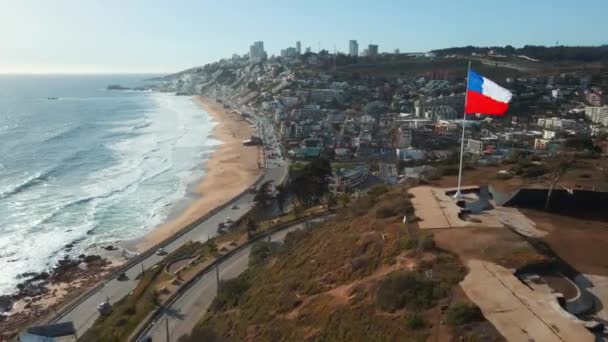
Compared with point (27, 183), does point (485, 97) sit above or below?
above

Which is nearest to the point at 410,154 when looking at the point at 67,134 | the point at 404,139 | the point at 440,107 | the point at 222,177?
the point at 404,139

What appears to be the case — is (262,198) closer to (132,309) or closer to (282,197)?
(282,197)

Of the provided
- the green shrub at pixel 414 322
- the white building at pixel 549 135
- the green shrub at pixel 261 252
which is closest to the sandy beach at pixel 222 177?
the green shrub at pixel 261 252

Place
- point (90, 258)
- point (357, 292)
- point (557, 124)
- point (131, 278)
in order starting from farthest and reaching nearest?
point (557, 124)
point (90, 258)
point (131, 278)
point (357, 292)

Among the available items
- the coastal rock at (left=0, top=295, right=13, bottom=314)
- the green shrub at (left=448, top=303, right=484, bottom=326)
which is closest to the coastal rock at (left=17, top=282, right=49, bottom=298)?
the coastal rock at (left=0, top=295, right=13, bottom=314)

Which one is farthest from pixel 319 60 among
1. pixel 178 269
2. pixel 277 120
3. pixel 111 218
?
pixel 178 269

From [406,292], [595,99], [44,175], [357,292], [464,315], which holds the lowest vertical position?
[44,175]
